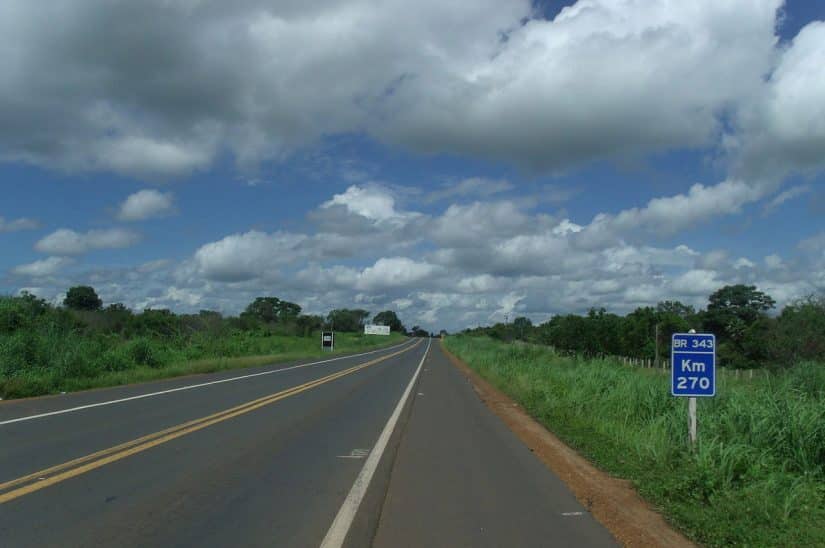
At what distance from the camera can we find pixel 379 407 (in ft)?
58.7

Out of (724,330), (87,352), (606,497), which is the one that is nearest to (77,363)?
(87,352)

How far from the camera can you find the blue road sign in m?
9.46

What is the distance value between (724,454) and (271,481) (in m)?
5.61

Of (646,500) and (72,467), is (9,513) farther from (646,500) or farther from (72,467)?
(646,500)

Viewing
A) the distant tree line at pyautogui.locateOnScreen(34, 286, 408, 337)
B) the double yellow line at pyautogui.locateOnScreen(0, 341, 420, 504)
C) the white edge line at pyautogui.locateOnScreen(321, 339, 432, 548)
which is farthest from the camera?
the distant tree line at pyautogui.locateOnScreen(34, 286, 408, 337)

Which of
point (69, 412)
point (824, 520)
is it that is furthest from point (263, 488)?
point (69, 412)

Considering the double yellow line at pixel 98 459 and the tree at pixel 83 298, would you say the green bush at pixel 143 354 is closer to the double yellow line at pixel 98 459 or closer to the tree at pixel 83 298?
the double yellow line at pixel 98 459

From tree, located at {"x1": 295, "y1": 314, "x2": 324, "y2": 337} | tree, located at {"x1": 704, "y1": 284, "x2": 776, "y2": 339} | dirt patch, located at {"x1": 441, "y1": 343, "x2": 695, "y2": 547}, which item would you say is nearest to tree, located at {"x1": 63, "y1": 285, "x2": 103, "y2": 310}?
tree, located at {"x1": 295, "y1": 314, "x2": 324, "y2": 337}

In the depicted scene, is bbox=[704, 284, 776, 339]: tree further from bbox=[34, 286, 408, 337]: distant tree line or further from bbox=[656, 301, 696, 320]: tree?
bbox=[34, 286, 408, 337]: distant tree line

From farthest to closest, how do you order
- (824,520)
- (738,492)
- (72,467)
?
(72,467) → (738,492) → (824,520)

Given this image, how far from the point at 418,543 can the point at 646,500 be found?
10.4 ft

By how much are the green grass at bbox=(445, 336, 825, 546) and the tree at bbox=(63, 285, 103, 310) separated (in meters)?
95.9

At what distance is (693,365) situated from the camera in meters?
9.55

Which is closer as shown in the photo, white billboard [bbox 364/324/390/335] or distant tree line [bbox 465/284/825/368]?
distant tree line [bbox 465/284/825/368]
